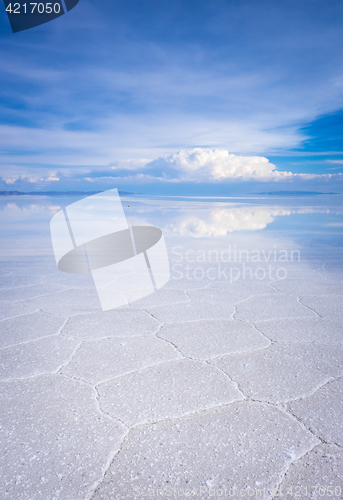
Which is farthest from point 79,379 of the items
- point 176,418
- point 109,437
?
point 176,418

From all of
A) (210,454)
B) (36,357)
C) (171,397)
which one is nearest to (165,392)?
(171,397)

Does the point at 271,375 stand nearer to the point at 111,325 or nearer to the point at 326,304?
the point at 111,325

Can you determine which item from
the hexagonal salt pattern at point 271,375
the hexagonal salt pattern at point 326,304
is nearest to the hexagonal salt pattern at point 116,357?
the hexagonal salt pattern at point 271,375

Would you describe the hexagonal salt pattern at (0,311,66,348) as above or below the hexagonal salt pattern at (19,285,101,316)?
above

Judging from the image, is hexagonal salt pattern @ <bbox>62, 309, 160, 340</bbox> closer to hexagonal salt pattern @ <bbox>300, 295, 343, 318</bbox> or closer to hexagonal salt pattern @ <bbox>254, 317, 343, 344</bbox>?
hexagonal salt pattern @ <bbox>254, 317, 343, 344</bbox>

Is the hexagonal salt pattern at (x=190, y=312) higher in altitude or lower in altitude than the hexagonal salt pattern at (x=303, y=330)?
lower

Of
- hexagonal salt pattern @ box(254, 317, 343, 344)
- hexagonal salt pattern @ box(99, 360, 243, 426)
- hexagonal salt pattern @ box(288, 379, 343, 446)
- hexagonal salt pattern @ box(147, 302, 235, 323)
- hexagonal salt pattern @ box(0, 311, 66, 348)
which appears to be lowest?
hexagonal salt pattern @ box(0, 311, 66, 348)

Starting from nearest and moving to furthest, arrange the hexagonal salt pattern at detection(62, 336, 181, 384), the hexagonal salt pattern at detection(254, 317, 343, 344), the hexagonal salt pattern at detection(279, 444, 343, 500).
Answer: the hexagonal salt pattern at detection(279, 444, 343, 500) → the hexagonal salt pattern at detection(62, 336, 181, 384) → the hexagonal salt pattern at detection(254, 317, 343, 344)

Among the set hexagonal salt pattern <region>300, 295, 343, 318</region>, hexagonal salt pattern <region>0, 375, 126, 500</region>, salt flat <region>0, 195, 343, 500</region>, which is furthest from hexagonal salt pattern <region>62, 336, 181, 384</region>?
hexagonal salt pattern <region>300, 295, 343, 318</region>

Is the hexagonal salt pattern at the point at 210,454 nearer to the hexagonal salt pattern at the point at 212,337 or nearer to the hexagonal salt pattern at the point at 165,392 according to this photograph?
the hexagonal salt pattern at the point at 165,392
